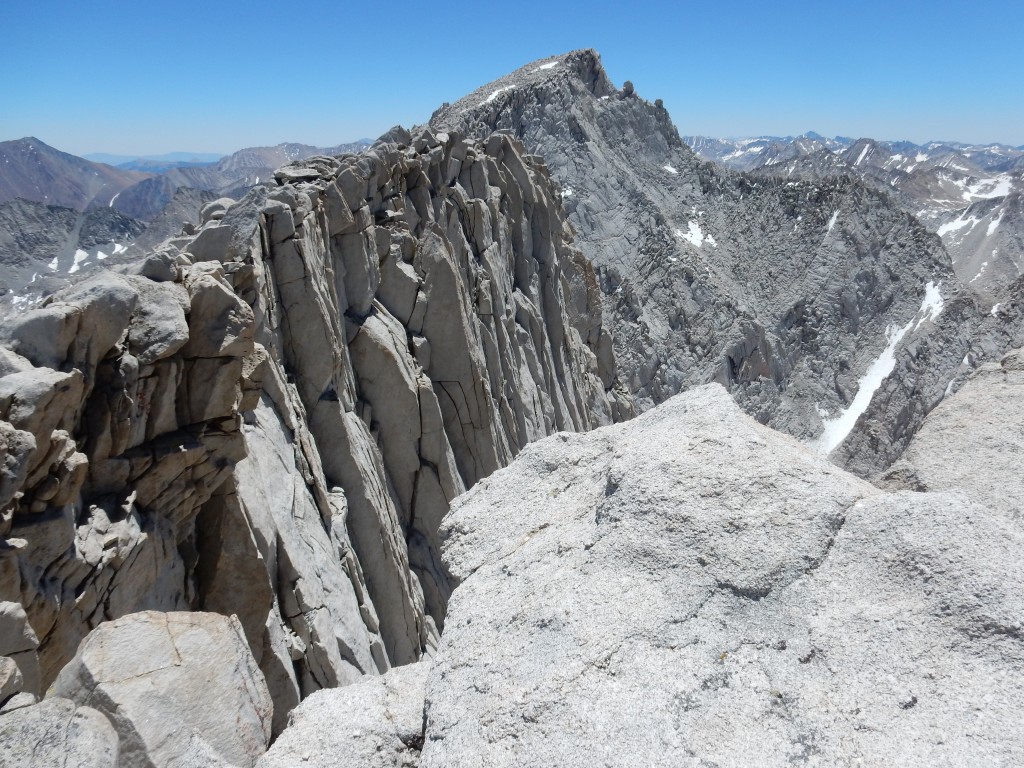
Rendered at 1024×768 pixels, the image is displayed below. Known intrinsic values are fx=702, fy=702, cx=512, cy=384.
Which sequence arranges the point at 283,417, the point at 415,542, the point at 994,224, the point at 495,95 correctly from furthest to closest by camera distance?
the point at 994,224 → the point at 495,95 → the point at 415,542 → the point at 283,417

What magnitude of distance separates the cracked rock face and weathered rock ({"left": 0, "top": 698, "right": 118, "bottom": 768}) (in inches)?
97.4

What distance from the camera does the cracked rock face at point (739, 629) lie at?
14.4 feet

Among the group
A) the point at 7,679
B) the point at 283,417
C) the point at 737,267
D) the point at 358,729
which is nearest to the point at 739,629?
the point at 358,729

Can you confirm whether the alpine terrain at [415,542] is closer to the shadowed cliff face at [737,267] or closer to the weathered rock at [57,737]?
the weathered rock at [57,737]

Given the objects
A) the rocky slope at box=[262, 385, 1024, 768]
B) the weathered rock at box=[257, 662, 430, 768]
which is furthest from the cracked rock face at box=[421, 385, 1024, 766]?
the weathered rock at box=[257, 662, 430, 768]

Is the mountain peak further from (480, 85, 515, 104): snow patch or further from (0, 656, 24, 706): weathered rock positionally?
(0, 656, 24, 706): weathered rock

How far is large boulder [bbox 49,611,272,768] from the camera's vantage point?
548 cm

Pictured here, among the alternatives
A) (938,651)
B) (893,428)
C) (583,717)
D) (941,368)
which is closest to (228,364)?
(583,717)

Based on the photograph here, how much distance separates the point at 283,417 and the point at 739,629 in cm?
1438

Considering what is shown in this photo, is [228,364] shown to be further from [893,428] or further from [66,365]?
[893,428]

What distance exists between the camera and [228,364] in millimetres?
12344

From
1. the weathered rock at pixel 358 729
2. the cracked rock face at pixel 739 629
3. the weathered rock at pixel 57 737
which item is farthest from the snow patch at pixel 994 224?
the weathered rock at pixel 57 737

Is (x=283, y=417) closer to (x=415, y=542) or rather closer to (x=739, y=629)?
(x=415, y=542)

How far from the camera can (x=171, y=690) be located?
19.1 ft
